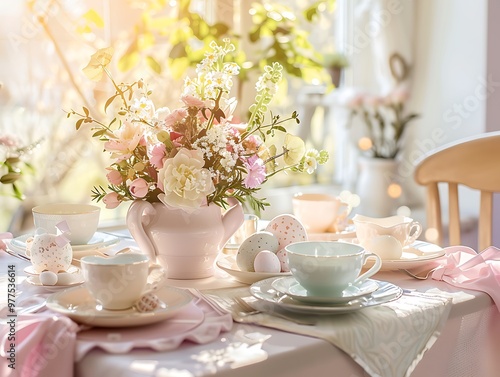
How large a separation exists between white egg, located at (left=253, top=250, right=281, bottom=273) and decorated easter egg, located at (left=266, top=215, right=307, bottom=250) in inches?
2.6

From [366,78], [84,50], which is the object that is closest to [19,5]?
[84,50]

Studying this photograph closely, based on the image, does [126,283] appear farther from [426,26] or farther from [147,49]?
[426,26]

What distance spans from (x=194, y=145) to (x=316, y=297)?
1.02 ft

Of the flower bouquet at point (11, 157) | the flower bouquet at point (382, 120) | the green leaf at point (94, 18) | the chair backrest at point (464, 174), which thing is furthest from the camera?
the flower bouquet at point (382, 120)

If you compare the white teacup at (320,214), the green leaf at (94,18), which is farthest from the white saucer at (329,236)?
the green leaf at (94,18)

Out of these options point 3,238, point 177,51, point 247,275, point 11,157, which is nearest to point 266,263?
point 247,275

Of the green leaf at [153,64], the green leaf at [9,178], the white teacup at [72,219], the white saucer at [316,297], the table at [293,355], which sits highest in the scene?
the green leaf at [153,64]

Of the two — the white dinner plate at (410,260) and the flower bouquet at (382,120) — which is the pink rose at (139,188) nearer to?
the white dinner plate at (410,260)

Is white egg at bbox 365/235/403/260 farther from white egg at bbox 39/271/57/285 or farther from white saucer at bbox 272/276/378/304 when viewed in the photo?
white egg at bbox 39/271/57/285

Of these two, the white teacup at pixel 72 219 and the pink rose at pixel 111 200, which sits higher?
the pink rose at pixel 111 200

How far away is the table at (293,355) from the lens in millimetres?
900

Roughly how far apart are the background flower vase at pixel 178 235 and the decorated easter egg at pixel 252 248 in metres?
0.04

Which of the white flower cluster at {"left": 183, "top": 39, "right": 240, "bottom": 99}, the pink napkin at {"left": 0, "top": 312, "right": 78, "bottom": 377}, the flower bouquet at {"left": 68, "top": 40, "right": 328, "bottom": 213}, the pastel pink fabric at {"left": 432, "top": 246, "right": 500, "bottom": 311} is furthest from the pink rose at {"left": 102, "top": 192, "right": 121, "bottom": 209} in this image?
the pastel pink fabric at {"left": 432, "top": 246, "right": 500, "bottom": 311}

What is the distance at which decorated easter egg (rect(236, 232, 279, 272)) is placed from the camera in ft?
4.26
